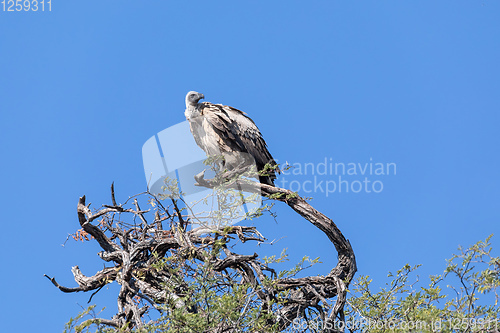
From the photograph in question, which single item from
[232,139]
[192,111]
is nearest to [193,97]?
[192,111]

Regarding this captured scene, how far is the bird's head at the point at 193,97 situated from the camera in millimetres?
7598

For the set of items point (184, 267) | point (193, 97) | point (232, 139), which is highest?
point (193, 97)

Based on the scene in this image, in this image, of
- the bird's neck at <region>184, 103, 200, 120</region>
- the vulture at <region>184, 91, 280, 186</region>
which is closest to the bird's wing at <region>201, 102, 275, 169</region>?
the vulture at <region>184, 91, 280, 186</region>

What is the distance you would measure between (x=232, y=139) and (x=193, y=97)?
2.41ft

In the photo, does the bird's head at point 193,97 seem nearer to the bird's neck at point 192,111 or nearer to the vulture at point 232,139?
the bird's neck at point 192,111

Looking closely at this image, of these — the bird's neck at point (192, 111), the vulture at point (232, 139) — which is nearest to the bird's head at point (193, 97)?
the bird's neck at point (192, 111)

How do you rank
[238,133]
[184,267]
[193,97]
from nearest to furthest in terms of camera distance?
[184,267] → [238,133] → [193,97]

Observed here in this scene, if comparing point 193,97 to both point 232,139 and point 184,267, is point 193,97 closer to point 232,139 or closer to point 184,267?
point 232,139

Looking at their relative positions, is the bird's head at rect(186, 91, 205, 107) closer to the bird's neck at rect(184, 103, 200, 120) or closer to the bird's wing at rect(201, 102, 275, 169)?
the bird's neck at rect(184, 103, 200, 120)

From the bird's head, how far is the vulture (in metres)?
0.16

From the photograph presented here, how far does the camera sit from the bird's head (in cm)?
760

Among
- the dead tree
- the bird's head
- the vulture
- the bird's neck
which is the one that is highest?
the bird's head

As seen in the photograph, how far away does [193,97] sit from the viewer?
7.62m

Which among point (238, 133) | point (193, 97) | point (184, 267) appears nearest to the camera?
point (184, 267)
